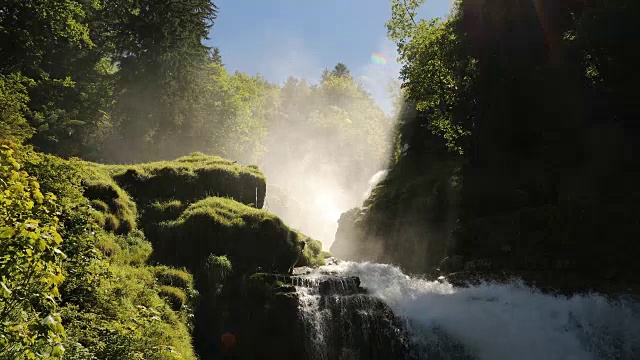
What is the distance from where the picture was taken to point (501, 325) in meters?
14.1

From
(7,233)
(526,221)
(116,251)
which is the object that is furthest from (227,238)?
(526,221)

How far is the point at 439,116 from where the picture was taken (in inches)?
1065

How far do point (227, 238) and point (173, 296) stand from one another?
14.4ft

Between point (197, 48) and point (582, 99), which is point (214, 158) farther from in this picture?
point (582, 99)

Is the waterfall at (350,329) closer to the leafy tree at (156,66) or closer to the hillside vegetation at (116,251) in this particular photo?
the hillside vegetation at (116,251)

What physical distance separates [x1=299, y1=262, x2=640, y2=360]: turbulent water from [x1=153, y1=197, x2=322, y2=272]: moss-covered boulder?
3028mm

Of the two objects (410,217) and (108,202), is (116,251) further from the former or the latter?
(410,217)

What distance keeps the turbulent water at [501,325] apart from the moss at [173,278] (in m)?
4.34

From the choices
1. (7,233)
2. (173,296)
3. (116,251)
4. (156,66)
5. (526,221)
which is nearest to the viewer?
(7,233)

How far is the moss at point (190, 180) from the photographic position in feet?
63.4

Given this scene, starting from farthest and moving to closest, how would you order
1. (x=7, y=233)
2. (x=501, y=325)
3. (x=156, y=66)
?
1. (x=156, y=66)
2. (x=501, y=325)
3. (x=7, y=233)

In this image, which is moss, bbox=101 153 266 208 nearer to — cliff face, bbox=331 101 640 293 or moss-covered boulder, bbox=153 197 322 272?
moss-covered boulder, bbox=153 197 322 272

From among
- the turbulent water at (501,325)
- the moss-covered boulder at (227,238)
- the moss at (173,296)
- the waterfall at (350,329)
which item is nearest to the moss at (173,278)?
the moss at (173,296)

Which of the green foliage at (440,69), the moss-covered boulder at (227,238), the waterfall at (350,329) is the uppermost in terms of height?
the green foliage at (440,69)
